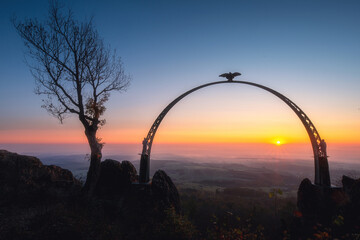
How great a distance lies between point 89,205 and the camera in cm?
1044

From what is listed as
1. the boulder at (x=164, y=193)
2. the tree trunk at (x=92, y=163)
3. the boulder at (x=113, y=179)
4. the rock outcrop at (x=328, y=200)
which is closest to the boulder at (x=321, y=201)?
the rock outcrop at (x=328, y=200)

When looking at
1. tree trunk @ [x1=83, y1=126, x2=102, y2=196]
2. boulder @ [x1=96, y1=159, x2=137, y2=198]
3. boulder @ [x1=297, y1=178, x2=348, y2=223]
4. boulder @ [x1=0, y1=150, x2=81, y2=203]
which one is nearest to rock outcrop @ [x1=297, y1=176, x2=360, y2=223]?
boulder @ [x1=297, y1=178, x2=348, y2=223]

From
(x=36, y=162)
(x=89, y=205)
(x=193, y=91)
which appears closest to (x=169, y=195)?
(x=89, y=205)

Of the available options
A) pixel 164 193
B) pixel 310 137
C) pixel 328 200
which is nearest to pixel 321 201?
pixel 328 200

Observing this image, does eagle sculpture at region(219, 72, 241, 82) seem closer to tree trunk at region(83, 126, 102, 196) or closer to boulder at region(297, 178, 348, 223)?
boulder at region(297, 178, 348, 223)

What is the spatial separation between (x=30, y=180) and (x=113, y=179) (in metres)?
5.58

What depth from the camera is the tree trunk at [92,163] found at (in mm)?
11423

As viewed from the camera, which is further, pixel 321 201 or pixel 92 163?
pixel 92 163

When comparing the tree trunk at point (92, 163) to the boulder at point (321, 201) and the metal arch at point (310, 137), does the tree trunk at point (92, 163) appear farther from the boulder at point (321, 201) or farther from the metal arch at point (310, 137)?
the boulder at point (321, 201)

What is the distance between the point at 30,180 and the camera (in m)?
11.8

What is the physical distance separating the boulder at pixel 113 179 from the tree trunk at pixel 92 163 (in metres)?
0.63

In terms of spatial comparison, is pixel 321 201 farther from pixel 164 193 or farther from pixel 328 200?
pixel 164 193

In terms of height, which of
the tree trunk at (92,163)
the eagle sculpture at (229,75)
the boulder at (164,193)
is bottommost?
the boulder at (164,193)

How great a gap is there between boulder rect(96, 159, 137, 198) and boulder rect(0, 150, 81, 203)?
2.01 m
